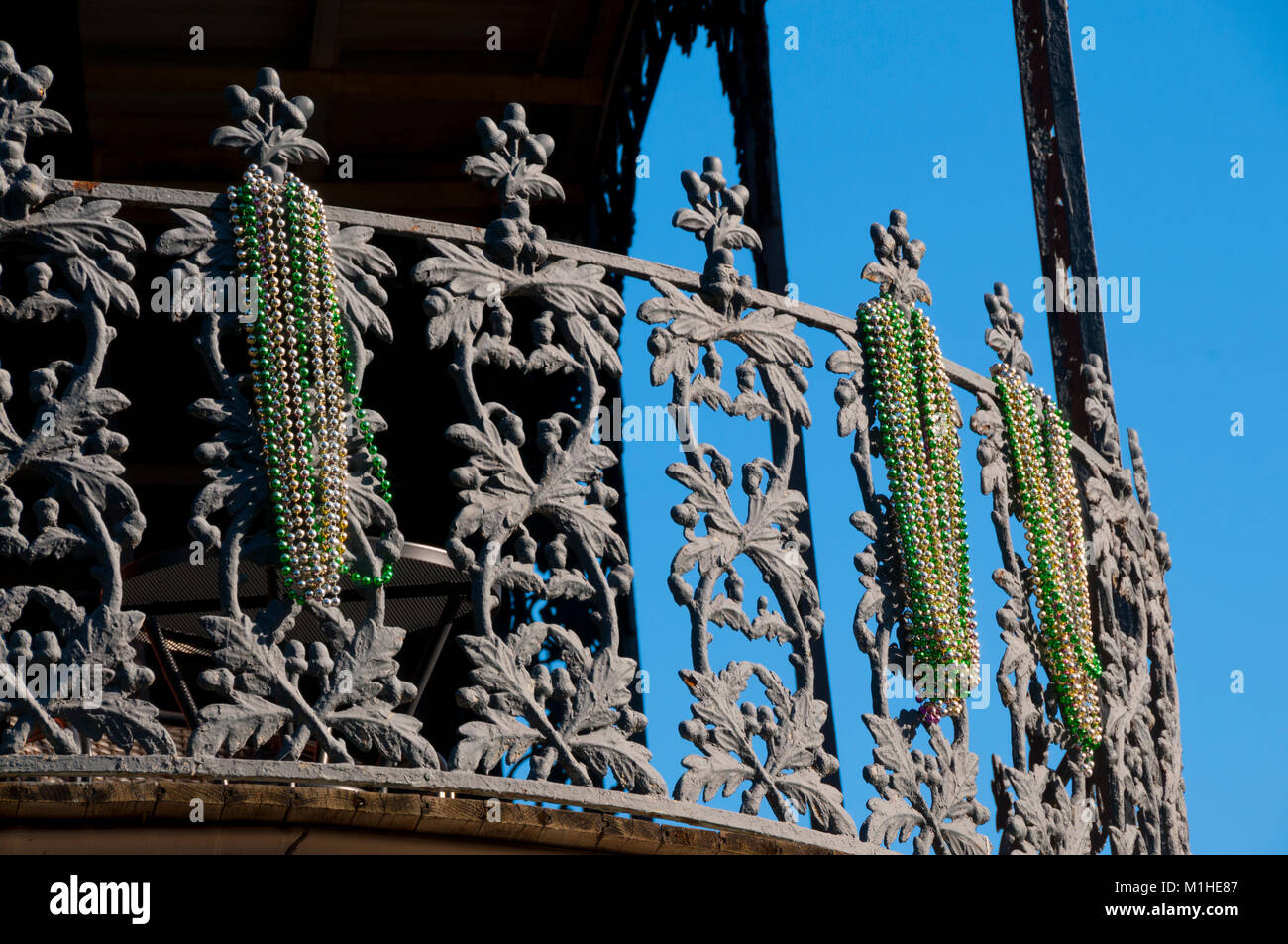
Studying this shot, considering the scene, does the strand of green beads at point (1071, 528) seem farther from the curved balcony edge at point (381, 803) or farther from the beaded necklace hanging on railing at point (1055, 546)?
the curved balcony edge at point (381, 803)

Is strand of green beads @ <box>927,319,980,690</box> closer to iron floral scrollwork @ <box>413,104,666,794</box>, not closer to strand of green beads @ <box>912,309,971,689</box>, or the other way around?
strand of green beads @ <box>912,309,971,689</box>

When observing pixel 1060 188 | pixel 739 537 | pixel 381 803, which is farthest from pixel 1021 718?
pixel 1060 188

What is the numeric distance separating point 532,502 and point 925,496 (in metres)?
1.50

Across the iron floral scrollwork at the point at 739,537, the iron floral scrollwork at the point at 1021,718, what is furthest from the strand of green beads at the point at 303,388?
the iron floral scrollwork at the point at 1021,718

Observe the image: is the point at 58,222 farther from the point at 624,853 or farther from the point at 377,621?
the point at 624,853

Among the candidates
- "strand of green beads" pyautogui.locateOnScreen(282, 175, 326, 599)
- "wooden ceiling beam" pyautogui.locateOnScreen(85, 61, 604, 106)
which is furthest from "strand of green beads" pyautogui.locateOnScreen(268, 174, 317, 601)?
"wooden ceiling beam" pyautogui.locateOnScreen(85, 61, 604, 106)

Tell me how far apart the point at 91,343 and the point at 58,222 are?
0.39 m

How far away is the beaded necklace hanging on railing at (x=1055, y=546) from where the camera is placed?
629 centimetres

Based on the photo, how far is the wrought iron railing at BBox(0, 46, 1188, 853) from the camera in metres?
Answer: 4.69

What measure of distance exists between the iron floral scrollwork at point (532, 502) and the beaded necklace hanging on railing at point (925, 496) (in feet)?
Result: 3.51

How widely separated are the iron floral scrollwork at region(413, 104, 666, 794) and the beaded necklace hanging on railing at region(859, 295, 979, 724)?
3.51 ft

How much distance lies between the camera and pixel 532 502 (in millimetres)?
5160
